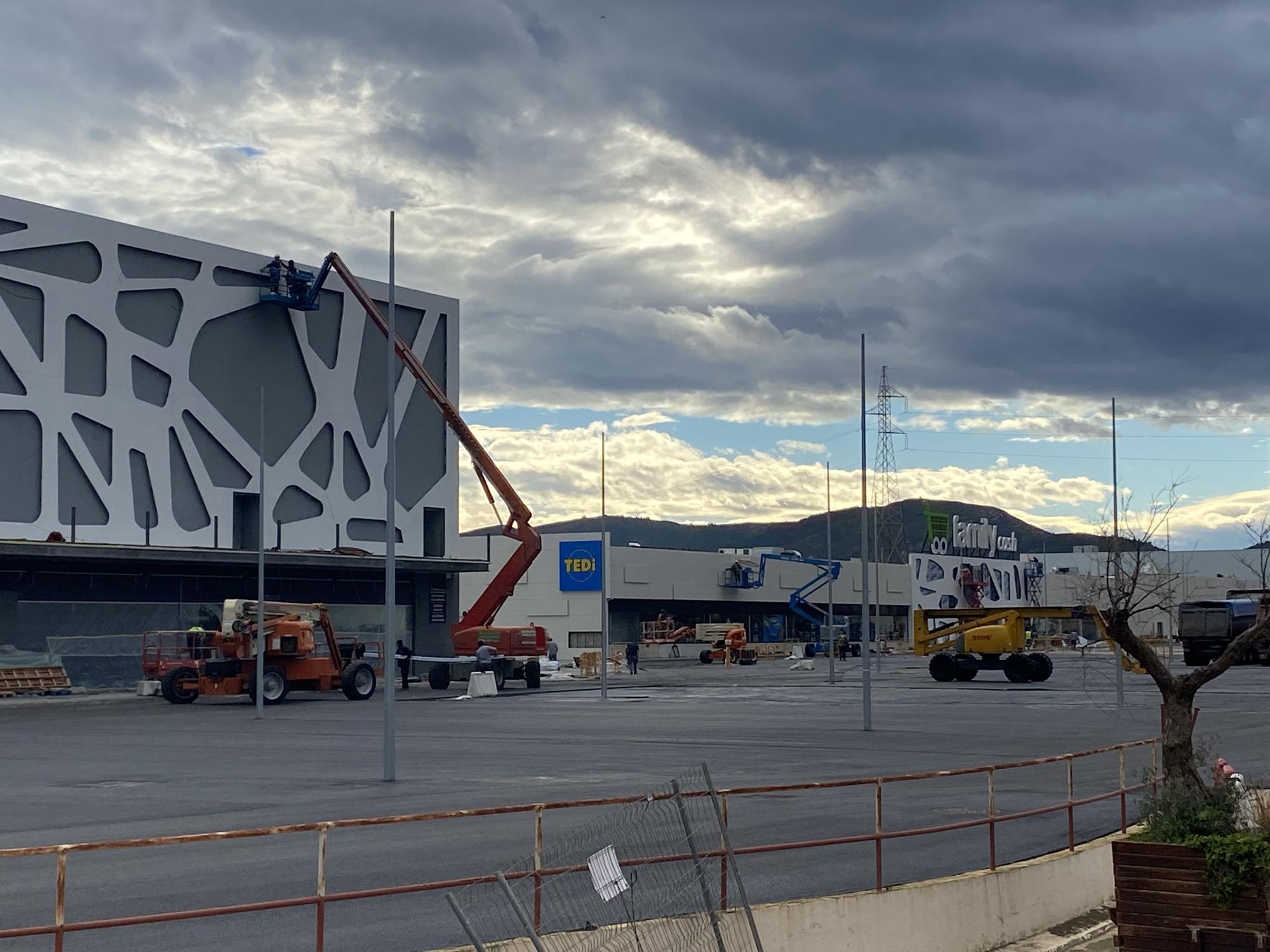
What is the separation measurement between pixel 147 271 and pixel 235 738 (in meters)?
33.6

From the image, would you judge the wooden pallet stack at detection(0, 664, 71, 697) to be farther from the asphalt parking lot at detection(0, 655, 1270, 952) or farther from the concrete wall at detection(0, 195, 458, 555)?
the concrete wall at detection(0, 195, 458, 555)

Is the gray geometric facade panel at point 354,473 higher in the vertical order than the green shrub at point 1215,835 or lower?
higher

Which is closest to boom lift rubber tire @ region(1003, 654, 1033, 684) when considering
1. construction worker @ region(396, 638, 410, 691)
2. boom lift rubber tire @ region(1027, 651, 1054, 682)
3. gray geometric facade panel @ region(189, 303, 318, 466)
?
boom lift rubber tire @ region(1027, 651, 1054, 682)

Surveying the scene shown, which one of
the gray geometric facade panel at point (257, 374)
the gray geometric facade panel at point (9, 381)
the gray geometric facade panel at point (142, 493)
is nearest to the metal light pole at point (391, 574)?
the gray geometric facade panel at point (9, 381)

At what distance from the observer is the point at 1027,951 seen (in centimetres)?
1317

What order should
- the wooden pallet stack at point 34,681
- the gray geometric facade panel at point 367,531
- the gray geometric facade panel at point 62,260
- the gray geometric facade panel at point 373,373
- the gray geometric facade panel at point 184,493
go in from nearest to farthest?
the wooden pallet stack at point 34,681
the gray geometric facade panel at point 62,260
the gray geometric facade panel at point 184,493
the gray geometric facade panel at point 373,373
the gray geometric facade panel at point 367,531

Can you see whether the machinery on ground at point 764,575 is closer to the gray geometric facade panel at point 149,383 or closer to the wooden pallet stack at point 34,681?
the gray geometric facade panel at point 149,383

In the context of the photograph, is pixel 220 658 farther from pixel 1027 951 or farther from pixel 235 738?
pixel 1027 951

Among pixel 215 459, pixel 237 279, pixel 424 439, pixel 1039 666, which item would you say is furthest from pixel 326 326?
pixel 1039 666

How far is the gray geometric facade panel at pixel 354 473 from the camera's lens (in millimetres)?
69000

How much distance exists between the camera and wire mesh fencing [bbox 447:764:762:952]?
912 centimetres

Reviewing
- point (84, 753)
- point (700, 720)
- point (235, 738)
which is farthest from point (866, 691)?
point (84, 753)

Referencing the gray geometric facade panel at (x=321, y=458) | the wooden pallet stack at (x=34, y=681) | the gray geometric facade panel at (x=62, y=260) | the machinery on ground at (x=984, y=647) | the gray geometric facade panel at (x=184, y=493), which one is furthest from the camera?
the gray geometric facade panel at (x=321, y=458)

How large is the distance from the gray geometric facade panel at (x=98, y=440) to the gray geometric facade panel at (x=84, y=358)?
3.69 ft
